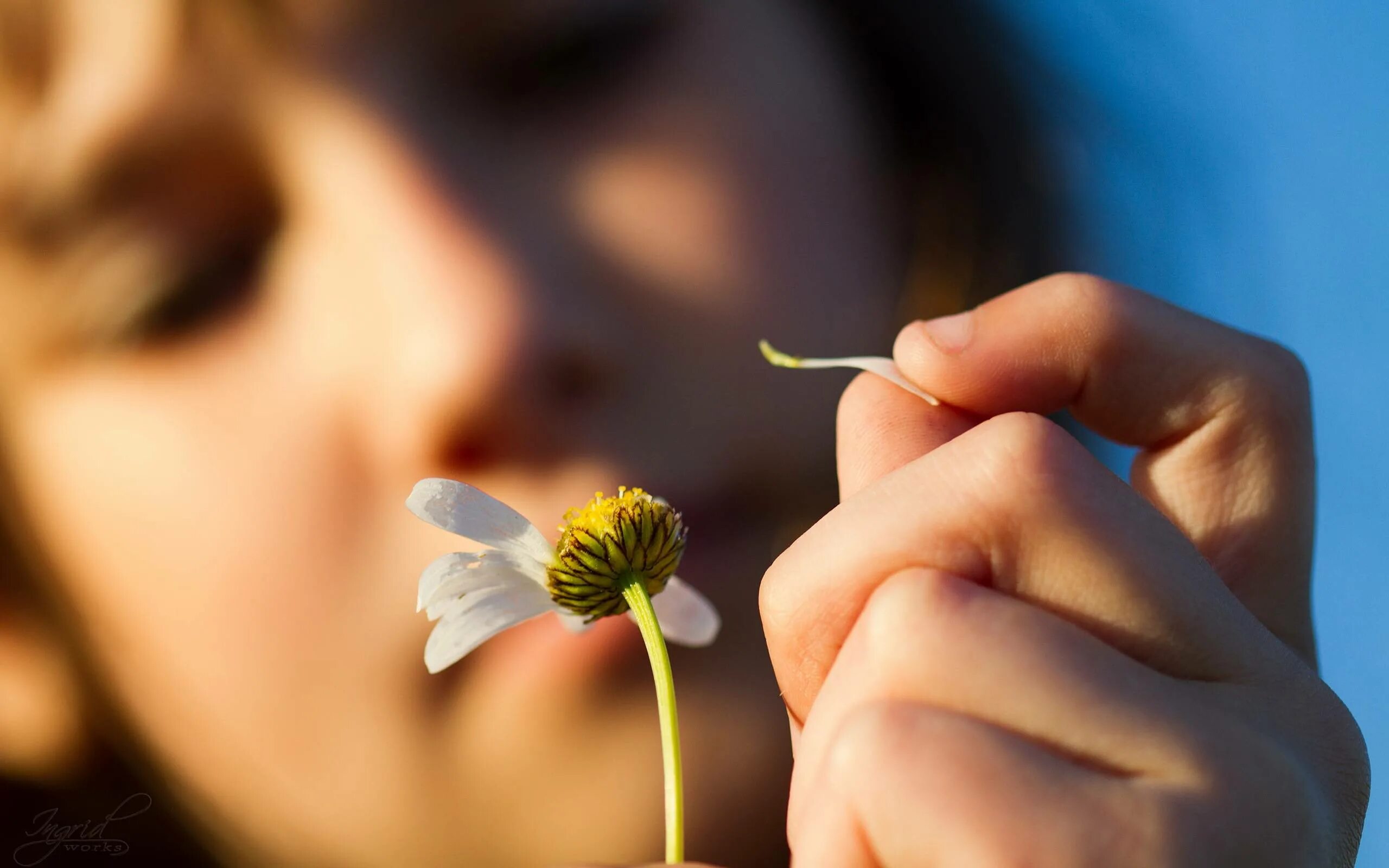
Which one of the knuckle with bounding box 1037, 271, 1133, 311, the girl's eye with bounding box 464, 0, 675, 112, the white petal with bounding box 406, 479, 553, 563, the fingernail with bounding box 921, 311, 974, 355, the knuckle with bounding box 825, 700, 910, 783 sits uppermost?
the girl's eye with bounding box 464, 0, 675, 112

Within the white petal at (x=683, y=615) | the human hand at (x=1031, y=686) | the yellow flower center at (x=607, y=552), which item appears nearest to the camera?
the human hand at (x=1031, y=686)

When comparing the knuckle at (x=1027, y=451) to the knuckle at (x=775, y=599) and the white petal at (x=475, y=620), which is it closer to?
the knuckle at (x=775, y=599)

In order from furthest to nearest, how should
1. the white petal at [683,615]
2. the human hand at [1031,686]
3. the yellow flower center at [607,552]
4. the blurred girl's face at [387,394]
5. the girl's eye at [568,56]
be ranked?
the girl's eye at [568,56] < the blurred girl's face at [387,394] < the white petal at [683,615] < the yellow flower center at [607,552] < the human hand at [1031,686]

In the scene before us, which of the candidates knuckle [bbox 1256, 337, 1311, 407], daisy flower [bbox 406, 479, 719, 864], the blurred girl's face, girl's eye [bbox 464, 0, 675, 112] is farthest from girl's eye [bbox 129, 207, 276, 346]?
knuckle [bbox 1256, 337, 1311, 407]

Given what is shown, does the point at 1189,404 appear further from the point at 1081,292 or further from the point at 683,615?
the point at 683,615

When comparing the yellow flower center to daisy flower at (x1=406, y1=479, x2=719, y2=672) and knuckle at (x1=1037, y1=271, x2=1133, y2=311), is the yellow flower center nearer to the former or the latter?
daisy flower at (x1=406, y1=479, x2=719, y2=672)

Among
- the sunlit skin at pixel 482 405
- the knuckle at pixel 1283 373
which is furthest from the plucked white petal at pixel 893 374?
the knuckle at pixel 1283 373

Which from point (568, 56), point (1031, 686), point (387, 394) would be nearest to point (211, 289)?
point (387, 394)
